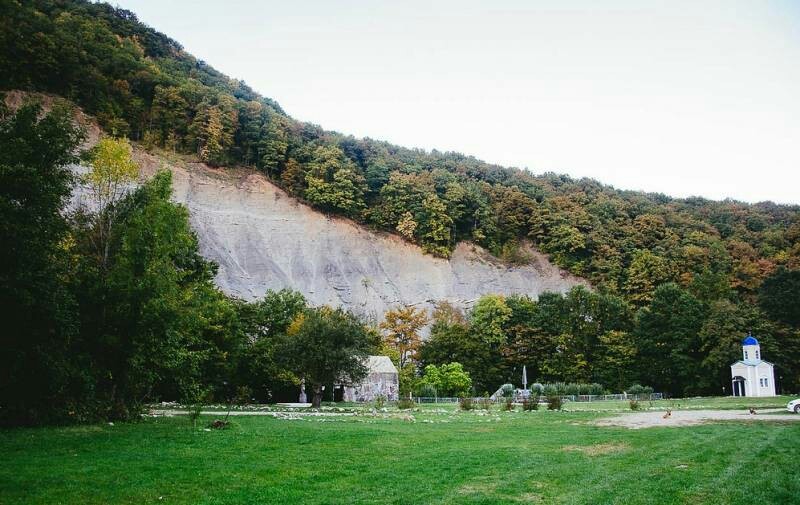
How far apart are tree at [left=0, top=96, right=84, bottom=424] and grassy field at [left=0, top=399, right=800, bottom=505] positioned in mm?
1828

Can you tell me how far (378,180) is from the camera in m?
82.9

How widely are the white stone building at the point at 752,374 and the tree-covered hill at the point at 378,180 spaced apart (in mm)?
17450

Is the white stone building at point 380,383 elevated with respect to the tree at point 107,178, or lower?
lower

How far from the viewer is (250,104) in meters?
77.9

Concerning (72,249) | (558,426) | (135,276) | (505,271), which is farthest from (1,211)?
(505,271)

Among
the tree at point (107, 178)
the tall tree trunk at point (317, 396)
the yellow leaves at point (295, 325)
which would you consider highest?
the tree at point (107, 178)

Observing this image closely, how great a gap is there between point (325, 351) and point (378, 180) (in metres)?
50.1

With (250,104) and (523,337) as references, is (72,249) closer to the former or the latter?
(523,337)

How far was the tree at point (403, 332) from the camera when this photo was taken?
65.4m

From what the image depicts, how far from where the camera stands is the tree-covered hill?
61.2 meters

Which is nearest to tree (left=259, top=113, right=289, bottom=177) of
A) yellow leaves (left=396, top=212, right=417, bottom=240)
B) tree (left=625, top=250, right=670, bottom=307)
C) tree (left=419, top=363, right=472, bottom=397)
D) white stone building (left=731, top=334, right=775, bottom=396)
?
yellow leaves (left=396, top=212, right=417, bottom=240)

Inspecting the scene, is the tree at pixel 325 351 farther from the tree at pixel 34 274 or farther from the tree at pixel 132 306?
the tree at pixel 34 274

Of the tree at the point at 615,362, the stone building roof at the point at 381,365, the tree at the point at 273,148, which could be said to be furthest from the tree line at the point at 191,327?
the tree at the point at 273,148

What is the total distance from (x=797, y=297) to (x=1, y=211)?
71834 mm
